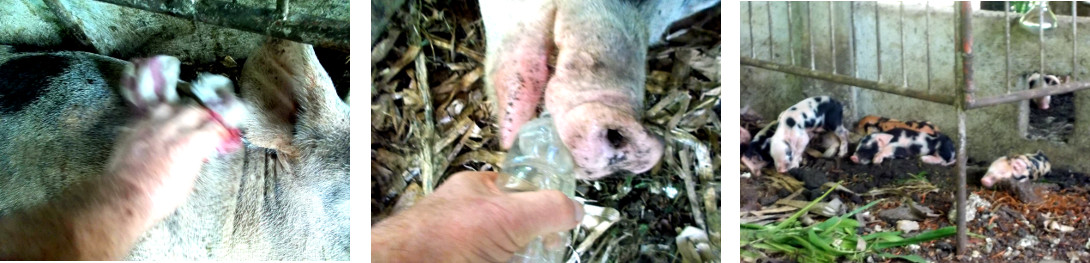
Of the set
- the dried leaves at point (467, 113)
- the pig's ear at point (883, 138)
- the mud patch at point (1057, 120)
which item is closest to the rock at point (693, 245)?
the dried leaves at point (467, 113)

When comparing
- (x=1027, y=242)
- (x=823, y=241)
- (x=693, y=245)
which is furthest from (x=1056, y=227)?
(x=693, y=245)

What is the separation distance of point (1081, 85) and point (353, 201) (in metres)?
1.26

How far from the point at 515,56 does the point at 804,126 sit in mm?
518

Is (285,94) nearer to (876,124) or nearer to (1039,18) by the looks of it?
(876,124)

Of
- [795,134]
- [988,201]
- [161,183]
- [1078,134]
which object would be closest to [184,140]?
[161,183]

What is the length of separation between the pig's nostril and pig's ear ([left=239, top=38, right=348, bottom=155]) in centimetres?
47

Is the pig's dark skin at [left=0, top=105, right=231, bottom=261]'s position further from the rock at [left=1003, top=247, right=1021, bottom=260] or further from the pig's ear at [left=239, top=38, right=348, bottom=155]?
the rock at [left=1003, top=247, right=1021, bottom=260]

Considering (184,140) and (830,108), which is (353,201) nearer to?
(184,140)

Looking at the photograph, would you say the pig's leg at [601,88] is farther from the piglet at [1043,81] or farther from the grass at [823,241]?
the piglet at [1043,81]

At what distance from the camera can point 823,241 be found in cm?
152

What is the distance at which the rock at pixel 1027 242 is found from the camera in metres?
1.48

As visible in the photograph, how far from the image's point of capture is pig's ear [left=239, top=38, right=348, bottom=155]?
153 cm

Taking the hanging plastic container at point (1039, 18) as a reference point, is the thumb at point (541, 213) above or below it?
below

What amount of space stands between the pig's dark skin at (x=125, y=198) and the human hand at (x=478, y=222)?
381mm
